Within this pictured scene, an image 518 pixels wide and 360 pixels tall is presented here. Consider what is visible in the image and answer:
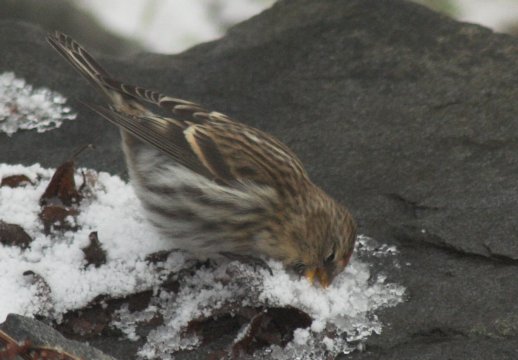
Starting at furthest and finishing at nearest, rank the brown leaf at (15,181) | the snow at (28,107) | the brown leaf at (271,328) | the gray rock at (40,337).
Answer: the snow at (28,107) < the brown leaf at (15,181) < the brown leaf at (271,328) < the gray rock at (40,337)

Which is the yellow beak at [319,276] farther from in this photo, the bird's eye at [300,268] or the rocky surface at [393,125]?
the rocky surface at [393,125]

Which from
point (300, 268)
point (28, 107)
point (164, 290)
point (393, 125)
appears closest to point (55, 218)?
point (164, 290)

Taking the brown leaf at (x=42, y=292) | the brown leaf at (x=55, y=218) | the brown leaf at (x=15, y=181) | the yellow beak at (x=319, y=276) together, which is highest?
the yellow beak at (x=319, y=276)

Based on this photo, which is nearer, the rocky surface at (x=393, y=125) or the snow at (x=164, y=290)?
the snow at (x=164, y=290)

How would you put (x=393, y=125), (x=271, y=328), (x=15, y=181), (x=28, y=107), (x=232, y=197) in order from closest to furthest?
A: 1. (x=271, y=328)
2. (x=232, y=197)
3. (x=15, y=181)
4. (x=393, y=125)
5. (x=28, y=107)

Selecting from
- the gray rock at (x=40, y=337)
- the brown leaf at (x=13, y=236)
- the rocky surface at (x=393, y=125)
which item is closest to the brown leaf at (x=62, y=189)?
the brown leaf at (x=13, y=236)

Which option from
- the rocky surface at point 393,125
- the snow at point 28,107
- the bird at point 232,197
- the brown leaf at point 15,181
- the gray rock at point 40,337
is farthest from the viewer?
the snow at point 28,107

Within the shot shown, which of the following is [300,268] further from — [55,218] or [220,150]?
[55,218]
